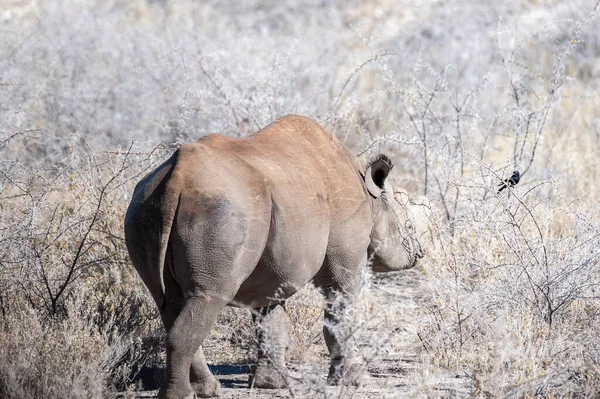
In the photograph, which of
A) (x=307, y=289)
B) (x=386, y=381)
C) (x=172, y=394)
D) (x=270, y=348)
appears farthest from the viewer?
(x=307, y=289)

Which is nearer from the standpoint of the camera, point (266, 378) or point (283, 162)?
point (283, 162)

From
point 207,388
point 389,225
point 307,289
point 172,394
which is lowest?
point 172,394

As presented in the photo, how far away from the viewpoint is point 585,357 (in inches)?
243

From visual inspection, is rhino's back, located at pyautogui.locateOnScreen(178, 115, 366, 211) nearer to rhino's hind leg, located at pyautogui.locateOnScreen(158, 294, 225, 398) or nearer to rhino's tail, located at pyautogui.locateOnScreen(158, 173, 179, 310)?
rhino's tail, located at pyautogui.locateOnScreen(158, 173, 179, 310)

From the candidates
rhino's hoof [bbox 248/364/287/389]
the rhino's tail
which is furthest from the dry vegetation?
the rhino's tail

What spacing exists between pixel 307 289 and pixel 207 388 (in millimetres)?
1905

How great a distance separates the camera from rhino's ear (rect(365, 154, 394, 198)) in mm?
6855

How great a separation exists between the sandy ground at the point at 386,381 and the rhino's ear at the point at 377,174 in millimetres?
716

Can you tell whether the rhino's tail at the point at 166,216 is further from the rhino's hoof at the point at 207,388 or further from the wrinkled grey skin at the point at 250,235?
the rhino's hoof at the point at 207,388

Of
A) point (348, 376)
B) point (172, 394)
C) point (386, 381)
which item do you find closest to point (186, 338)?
point (172, 394)

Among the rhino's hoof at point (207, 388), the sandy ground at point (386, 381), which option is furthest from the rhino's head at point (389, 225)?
the rhino's hoof at point (207, 388)

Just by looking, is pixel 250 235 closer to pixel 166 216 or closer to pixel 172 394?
pixel 166 216

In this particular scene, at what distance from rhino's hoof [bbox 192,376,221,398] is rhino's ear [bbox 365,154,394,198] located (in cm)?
181

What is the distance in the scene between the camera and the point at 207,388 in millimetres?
6023
